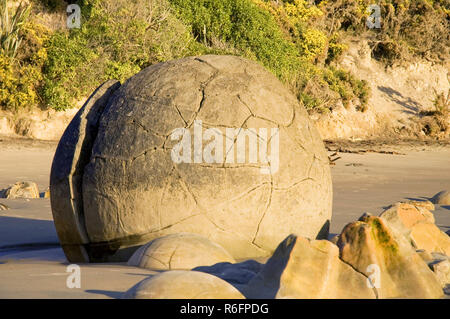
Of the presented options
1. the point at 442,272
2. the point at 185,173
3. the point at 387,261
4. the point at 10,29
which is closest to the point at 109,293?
the point at 185,173

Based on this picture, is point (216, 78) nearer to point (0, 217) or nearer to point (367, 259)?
point (367, 259)

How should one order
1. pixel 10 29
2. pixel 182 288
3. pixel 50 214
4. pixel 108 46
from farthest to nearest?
pixel 108 46
pixel 10 29
pixel 50 214
pixel 182 288

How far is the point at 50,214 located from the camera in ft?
24.8

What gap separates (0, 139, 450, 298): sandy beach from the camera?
375 cm

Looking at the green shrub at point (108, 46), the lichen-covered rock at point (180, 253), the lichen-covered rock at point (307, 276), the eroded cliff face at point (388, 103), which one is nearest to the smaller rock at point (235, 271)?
the lichen-covered rock at point (180, 253)

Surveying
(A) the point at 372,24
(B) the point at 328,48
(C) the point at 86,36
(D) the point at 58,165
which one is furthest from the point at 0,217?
(A) the point at 372,24

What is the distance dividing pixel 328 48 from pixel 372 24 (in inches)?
132

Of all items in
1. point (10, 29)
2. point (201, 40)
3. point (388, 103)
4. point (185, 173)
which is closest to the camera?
point (185, 173)

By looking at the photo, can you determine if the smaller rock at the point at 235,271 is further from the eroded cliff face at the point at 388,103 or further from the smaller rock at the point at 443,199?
the eroded cliff face at the point at 388,103

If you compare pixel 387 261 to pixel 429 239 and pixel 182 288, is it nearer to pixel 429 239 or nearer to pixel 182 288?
pixel 182 288

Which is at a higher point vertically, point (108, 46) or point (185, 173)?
→ point (108, 46)

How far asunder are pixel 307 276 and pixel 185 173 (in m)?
1.46

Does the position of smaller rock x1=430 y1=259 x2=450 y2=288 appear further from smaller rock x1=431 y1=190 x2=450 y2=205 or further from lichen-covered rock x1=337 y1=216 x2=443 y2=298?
smaller rock x1=431 y1=190 x2=450 y2=205

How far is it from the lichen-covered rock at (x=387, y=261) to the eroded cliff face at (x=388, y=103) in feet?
56.1
